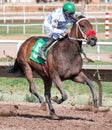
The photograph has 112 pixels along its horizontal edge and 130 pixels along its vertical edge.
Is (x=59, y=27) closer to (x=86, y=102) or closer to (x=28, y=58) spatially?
(x=28, y=58)

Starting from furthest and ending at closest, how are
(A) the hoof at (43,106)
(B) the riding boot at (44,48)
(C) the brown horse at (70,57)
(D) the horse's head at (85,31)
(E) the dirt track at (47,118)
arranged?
1. (A) the hoof at (43,106)
2. (B) the riding boot at (44,48)
3. (C) the brown horse at (70,57)
4. (D) the horse's head at (85,31)
5. (E) the dirt track at (47,118)

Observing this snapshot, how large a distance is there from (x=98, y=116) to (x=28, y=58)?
1438 mm

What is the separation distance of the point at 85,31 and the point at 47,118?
5.12ft

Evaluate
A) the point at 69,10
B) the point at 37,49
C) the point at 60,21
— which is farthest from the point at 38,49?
the point at 69,10

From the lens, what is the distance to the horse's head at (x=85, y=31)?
804cm

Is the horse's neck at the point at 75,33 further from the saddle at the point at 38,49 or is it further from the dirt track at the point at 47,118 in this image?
the dirt track at the point at 47,118

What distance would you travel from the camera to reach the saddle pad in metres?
8.89

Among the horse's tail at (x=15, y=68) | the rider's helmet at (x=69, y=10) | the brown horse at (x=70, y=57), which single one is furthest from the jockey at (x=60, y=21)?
the horse's tail at (x=15, y=68)

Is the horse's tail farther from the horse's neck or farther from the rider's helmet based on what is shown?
the rider's helmet

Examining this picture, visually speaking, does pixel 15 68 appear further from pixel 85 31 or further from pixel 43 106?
pixel 85 31

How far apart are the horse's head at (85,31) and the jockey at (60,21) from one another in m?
0.17

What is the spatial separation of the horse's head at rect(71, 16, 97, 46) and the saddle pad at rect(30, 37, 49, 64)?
2.38ft

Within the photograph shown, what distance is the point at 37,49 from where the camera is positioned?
896 cm

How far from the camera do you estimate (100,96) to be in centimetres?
1002
